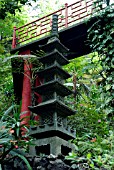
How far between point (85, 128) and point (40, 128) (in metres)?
2.32

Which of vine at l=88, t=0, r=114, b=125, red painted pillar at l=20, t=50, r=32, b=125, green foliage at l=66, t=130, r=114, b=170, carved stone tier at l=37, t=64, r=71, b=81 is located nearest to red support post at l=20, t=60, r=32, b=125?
red painted pillar at l=20, t=50, r=32, b=125

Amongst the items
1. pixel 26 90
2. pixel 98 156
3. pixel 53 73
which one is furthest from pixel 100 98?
pixel 98 156

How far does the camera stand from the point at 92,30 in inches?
263

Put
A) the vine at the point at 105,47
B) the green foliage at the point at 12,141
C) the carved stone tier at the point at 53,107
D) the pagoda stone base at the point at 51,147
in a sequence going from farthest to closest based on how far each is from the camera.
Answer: the vine at the point at 105,47
the carved stone tier at the point at 53,107
the pagoda stone base at the point at 51,147
the green foliage at the point at 12,141

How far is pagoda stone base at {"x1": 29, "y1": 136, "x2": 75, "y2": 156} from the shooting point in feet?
15.2

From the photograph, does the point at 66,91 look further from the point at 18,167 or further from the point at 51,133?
the point at 18,167

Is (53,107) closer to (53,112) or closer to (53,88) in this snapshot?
(53,112)

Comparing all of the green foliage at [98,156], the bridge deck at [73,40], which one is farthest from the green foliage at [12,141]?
the bridge deck at [73,40]

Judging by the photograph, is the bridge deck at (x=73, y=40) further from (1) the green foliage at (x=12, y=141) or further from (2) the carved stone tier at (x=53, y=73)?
(1) the green foliage at (x=12, y=141)

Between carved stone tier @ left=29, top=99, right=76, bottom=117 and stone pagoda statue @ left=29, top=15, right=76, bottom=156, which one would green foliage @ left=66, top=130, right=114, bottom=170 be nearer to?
stone pagoda statue @ left=29, top=15, right=76, bottom=156

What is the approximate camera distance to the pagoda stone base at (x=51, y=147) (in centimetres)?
462

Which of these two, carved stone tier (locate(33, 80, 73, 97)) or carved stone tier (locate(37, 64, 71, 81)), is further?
carved stone tier (locate(37, 64, 71, 81))

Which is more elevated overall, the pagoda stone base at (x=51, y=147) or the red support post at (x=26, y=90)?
the red support post at (x=26, y=90)

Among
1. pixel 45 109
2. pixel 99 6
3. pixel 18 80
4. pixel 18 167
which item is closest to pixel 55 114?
pixel 45 109
